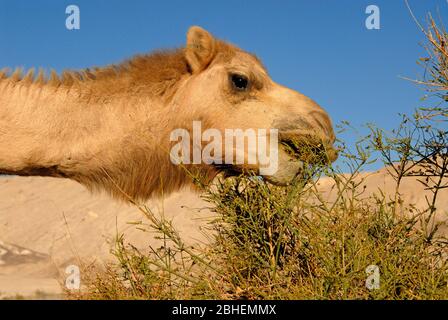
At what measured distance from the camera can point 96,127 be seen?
5.45 metres

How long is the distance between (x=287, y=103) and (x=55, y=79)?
7.63 feet

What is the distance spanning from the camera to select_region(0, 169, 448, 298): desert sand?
39.8 ft

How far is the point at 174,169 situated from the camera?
18.9 feet

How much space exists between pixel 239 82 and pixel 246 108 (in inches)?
12.4

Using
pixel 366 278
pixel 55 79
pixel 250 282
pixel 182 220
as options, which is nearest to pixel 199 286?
pixel 250 282

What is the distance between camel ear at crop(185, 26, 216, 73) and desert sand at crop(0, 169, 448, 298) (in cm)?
504

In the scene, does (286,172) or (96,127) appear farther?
(96,127)

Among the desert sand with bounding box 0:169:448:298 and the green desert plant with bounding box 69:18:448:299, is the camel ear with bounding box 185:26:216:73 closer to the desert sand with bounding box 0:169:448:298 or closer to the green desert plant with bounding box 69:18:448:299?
the green desert plant with bounding box 69:18:448:299

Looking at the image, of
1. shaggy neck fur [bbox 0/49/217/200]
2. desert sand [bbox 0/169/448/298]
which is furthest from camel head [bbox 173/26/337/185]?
desert sand [bbox 0/169/448/298]

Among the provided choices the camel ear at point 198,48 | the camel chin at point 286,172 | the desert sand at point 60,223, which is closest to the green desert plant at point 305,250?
the camel chin at point 286,172

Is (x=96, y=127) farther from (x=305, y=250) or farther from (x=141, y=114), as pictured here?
(x=305, y=250)

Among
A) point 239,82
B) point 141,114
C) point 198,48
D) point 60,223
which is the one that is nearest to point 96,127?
point 141,114

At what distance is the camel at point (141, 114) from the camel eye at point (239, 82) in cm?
1
